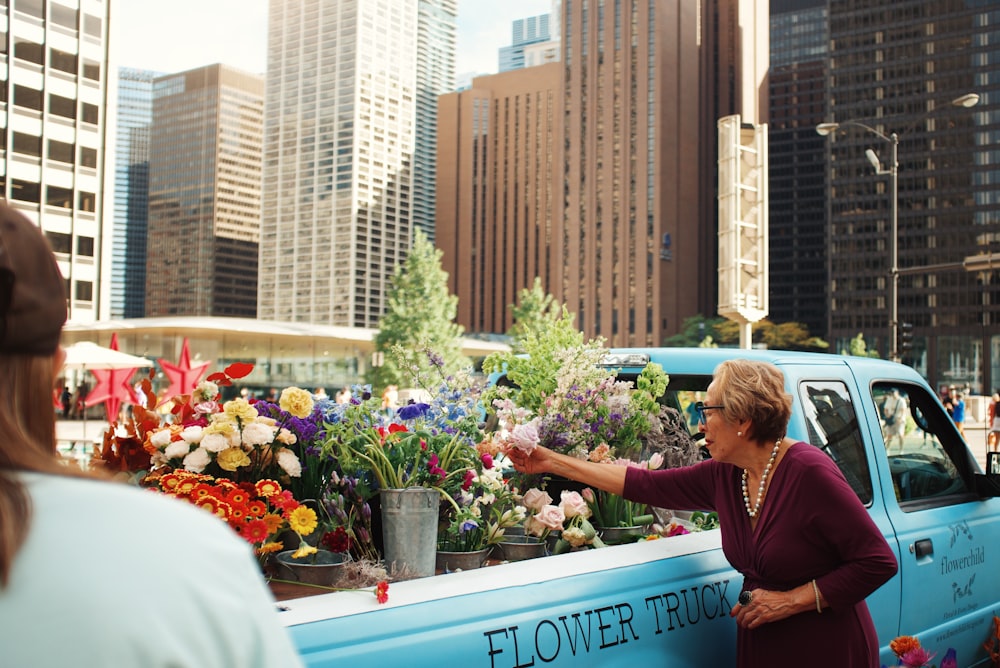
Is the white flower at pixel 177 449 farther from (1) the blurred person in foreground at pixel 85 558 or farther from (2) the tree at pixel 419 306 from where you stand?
Result: (2) the tree at pixel 419 306

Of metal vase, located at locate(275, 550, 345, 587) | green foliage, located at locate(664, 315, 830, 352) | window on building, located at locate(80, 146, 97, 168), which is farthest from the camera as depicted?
green foliage, located at locate(664, 315, 830, 352)

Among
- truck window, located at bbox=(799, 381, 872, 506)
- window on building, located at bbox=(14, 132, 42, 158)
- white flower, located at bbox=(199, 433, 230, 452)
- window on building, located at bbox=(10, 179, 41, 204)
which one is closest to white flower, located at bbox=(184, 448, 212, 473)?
white flower, located at bbox=(199, 433, 230, 452)

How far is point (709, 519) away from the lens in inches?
144

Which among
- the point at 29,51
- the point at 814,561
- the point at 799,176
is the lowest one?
the point at 814,561

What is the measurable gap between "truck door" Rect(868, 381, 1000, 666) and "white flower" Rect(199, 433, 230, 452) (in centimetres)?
266

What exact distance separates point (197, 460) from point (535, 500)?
3.94 feet

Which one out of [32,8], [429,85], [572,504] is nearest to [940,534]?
[572,504]

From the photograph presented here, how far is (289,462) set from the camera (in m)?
2.67

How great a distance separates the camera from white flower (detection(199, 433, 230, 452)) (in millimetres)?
2553

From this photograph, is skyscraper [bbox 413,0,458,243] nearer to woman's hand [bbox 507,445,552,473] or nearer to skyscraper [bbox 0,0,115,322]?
skyscraper [bbox 0,0,115,322]

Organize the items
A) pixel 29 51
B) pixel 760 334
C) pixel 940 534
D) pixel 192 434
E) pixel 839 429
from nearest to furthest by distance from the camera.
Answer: pixel 192 434 → pixel 839 429 → pixel 940 534 → pixel 29 51 → pixel 760 334

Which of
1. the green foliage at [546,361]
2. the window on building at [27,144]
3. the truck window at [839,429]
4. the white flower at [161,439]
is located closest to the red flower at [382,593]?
the white flower at [161,439]

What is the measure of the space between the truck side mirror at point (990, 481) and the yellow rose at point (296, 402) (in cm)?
337

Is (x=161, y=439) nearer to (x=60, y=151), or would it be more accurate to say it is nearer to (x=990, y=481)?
(x=990, y=481)
